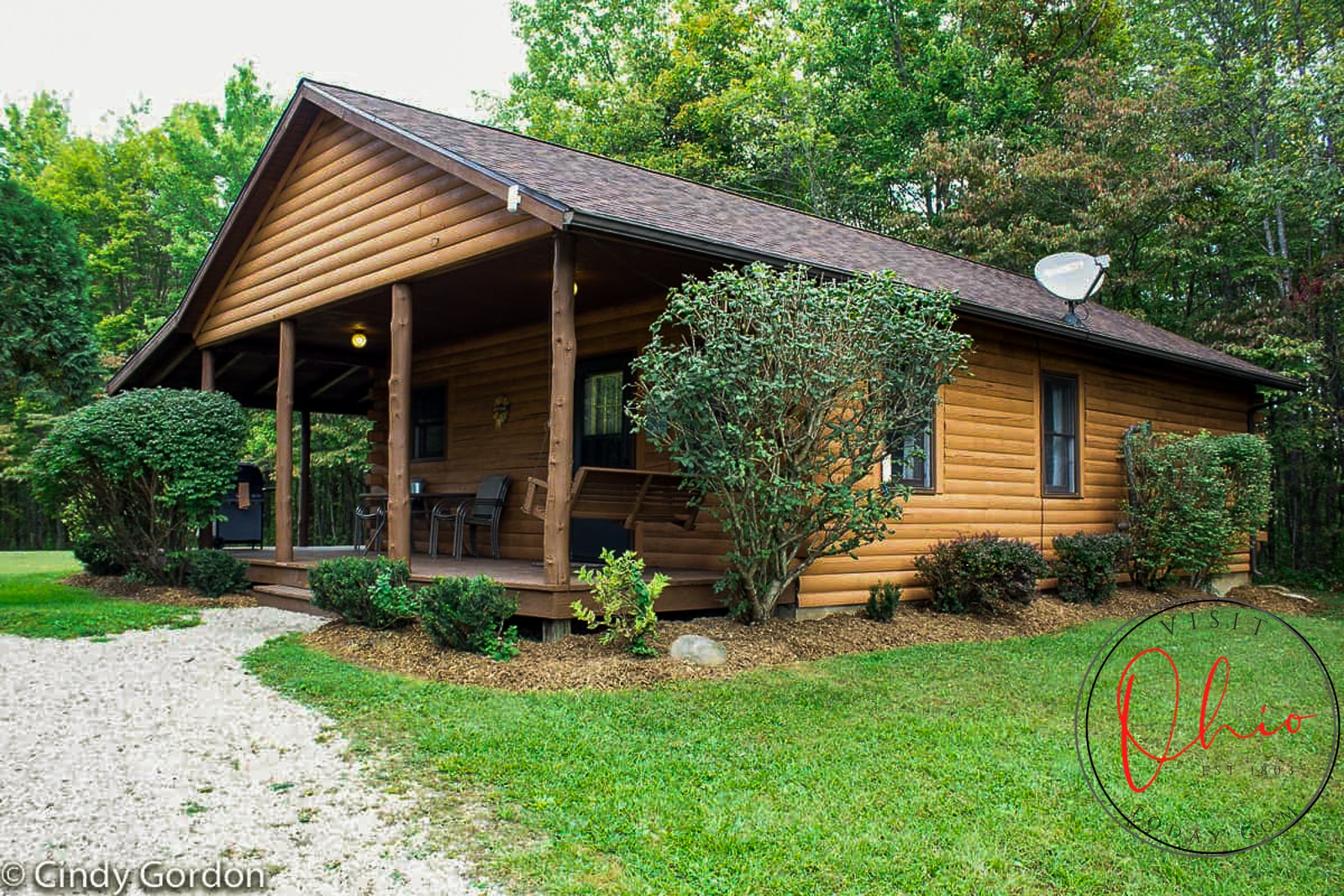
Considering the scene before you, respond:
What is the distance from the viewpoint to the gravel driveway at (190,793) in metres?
2.99

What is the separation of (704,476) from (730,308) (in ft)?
4.05

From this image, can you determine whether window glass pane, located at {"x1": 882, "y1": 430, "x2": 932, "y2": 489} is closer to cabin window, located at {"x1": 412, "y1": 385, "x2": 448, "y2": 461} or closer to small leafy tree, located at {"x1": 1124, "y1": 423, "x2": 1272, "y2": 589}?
small leafy tree, located at {"x1": 1124, "y1": 423, "x2": 1272, "y2": 589}

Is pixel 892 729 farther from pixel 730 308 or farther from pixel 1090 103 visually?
pixel 1090 103

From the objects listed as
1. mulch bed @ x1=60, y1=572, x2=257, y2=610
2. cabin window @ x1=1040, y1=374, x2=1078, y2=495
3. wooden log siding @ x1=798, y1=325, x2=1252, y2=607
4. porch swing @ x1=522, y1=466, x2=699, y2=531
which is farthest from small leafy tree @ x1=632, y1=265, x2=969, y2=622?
mulch bed @ x1=60, y1=572, x2=257, y2=610

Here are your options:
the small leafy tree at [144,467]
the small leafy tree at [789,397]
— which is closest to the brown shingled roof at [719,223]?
the small leafy tree at [789,397]

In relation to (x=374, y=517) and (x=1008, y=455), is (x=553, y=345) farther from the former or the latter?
(x=374, y=517)

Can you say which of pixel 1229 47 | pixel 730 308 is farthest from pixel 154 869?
pixel 1229 47

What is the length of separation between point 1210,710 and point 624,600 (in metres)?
4.48

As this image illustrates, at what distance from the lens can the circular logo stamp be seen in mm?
1938

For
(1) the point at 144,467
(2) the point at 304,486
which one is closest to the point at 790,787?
(1) the point at 144,467

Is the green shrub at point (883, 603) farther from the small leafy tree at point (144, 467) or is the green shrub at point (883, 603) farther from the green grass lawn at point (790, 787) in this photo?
the small leafy tree at point (144, 467)

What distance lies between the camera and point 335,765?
160 inches

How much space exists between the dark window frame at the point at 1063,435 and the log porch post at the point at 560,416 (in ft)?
19.5

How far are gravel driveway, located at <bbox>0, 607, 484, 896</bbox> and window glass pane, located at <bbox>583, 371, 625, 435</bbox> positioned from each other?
4.25 meters
